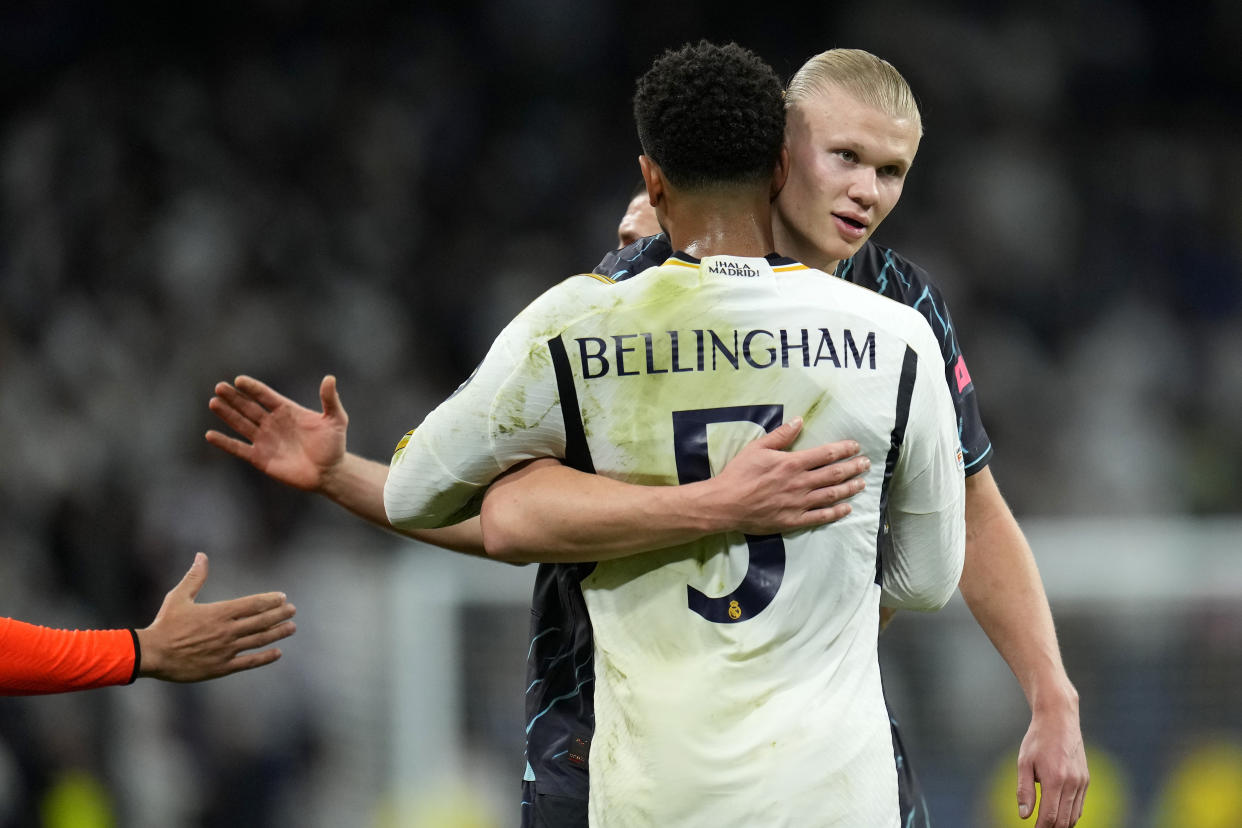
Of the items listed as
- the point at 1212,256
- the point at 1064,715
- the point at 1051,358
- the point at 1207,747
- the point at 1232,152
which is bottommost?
the point at 1207,747

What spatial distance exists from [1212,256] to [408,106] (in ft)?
15.3

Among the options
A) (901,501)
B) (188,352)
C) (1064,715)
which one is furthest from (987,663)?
(188,352)

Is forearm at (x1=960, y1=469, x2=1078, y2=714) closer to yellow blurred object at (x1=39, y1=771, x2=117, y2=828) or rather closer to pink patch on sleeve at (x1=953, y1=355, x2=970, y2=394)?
pink patch on sleeve at (x1=953, y1=355, x2=970, y2=394)

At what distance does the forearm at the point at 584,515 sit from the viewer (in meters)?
1.89

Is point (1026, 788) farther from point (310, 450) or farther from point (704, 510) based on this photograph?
point (310, 450)

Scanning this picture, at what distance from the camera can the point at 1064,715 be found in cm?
242

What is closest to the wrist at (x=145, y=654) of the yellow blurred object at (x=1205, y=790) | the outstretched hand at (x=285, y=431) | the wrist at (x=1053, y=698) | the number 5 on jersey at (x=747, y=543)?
the outstretched hand at (x=285, y=431)

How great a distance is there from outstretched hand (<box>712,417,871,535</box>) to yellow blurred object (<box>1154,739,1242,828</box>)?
133 inches

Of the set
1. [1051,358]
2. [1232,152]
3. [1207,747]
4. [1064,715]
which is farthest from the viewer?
[1232,152]

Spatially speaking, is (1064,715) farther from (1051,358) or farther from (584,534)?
(1051,358)

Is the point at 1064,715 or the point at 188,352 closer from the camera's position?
the point at 1064,715

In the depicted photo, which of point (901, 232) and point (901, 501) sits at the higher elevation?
point (901, 232)

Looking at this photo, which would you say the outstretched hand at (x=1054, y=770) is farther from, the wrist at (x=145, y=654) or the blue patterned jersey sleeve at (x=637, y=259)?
the wrist at (x=145, y=654)

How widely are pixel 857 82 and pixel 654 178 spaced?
1.33 ft
